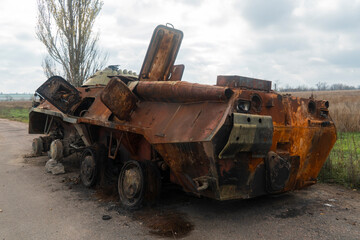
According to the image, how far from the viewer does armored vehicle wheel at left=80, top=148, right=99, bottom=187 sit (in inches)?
239

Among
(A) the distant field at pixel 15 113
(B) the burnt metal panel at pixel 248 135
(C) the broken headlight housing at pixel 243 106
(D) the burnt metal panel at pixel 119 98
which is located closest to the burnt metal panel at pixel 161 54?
(D) the burnt metal panel at pixel 119 98

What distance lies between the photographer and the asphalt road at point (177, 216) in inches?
158

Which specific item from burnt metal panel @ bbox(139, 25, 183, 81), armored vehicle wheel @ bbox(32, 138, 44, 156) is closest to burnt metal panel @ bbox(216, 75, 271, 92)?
burnt metal panel @ bbox(139, 25, 183, 81)

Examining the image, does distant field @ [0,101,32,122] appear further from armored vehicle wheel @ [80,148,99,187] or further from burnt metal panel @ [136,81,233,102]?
burnt metal panel @ [136,81,233,102]

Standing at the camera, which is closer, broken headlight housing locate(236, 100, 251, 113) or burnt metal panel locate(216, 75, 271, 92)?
broken headlight housing locate(236, 100, 251, 113)

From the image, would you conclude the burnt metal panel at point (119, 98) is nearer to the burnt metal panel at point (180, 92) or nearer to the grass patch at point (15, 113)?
the burnt metal panel at point (180, 92)

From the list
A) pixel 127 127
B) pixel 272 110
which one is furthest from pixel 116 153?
pixel 272 110

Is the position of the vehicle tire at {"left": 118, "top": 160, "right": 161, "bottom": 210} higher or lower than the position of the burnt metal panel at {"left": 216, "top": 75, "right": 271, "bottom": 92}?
lower

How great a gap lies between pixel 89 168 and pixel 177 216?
2.34 meters

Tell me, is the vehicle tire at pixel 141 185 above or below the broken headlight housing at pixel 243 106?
below

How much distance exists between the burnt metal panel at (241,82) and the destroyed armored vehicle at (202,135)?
12 millimetres

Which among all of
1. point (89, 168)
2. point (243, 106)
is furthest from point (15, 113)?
point (243, 106)

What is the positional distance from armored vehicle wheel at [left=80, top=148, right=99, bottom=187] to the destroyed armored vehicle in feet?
0.06

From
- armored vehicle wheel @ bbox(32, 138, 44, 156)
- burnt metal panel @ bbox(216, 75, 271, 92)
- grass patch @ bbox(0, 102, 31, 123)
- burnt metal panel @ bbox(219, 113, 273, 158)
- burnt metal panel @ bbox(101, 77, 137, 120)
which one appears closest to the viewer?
burnt metal panel @ bbox(219, 113, 273, 158)
